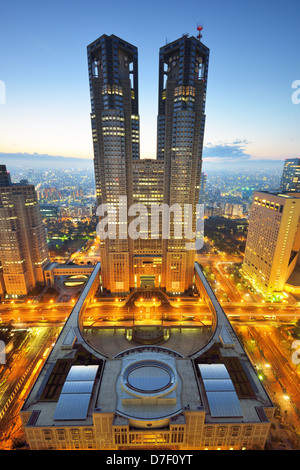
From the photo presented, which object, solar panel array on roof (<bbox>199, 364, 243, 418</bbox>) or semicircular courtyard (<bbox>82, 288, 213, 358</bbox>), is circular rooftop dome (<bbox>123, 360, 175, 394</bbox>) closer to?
solar panel array on roof (<bbox>199, 364, 243, 418</bbox>)

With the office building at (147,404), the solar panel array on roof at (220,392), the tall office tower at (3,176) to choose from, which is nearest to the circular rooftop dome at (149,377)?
the office building at (147,404)

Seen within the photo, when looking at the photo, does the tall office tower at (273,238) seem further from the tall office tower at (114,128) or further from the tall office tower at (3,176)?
the tall office tower at (3,176)

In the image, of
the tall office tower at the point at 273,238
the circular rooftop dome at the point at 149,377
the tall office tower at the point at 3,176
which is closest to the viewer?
the circular rooftop dome at the point at 149,377

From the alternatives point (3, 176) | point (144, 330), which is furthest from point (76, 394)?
point (3, 176)

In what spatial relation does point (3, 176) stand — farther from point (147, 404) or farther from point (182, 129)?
point (147, 404)

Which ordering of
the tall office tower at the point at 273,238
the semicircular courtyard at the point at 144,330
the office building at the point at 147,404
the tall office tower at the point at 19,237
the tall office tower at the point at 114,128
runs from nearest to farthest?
the office building at the point at 147,404 → the semicircular courtyard at the point at 144,330 → the tall office tower at the point at 114,128 → the tall office tower at the point at 273,238 → the tall office tower at the point at 19,237
